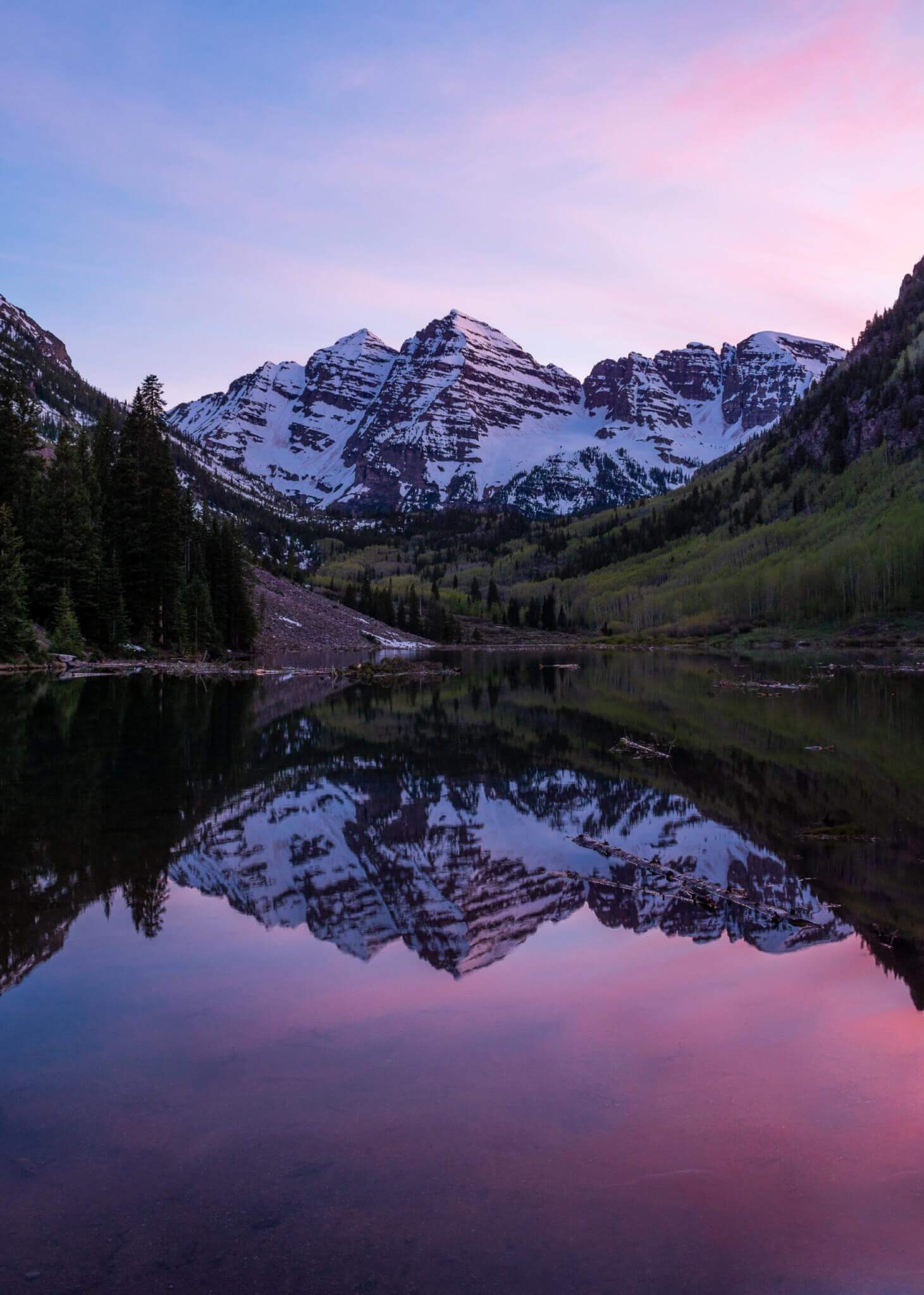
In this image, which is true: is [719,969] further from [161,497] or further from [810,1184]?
[161,497]

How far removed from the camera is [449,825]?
730 inches

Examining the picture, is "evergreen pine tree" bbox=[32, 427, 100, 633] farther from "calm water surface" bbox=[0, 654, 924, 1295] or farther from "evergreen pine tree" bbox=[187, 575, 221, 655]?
"calm water surface" bbox=[0, 654, 924, 1295]

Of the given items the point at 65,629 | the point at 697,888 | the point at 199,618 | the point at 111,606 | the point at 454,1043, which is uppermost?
the point at 111,606

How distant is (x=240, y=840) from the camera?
53.2ft

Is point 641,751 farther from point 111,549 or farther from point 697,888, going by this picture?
point 111,549

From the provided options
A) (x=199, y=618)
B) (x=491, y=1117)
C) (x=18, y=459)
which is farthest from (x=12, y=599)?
(x=491, y=1117)

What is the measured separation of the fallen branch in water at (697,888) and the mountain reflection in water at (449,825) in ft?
0.35

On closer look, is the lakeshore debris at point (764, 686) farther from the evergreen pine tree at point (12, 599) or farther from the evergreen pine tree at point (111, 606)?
the evergreen pine tree at point (12, 599)

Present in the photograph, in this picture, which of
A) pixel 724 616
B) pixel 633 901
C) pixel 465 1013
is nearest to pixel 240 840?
pixel 633 901

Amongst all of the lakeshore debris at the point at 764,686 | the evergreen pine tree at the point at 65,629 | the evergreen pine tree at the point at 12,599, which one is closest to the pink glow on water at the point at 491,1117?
the lakeshore debris at the point at 764,686

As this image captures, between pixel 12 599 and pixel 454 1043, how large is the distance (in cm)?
5763

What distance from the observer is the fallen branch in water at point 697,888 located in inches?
497

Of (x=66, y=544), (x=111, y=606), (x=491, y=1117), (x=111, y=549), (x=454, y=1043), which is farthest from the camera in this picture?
(x=111, y=549)

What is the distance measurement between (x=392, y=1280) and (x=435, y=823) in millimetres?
13458
